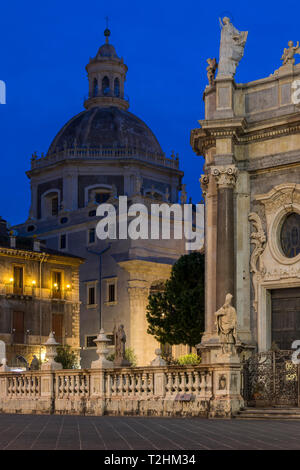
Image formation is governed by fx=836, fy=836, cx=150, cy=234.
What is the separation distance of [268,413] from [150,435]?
693 cm

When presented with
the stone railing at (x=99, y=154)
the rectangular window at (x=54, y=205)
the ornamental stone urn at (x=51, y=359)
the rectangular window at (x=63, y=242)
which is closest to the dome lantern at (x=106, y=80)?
the stone railing at (x=99, y=154)

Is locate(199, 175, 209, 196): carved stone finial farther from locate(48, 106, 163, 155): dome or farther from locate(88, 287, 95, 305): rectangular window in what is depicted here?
locate(48, 106, 163, 155): dome

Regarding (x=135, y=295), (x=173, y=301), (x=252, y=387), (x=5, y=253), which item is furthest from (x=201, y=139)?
(x=135, y=295)

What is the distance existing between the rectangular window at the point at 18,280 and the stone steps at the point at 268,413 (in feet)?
131

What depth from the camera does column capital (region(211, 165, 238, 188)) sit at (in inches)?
1087

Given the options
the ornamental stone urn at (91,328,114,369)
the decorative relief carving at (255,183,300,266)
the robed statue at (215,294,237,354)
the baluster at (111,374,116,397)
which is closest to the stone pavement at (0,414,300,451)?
the robed statue at (215,294,237,354)

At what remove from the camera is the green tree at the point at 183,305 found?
44000 mm

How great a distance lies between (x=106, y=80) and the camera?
85.0 metres

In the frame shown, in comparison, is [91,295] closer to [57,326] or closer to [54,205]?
[57,326]

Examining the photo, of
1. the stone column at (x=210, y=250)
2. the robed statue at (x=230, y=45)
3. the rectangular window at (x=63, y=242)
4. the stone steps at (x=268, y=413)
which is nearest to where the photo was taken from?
the stone steps at (x=268, y=413)

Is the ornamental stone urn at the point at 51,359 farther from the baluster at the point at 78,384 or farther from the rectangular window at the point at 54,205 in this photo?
the rectangular window at the point at 54,205

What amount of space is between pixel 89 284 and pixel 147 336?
7.94 m

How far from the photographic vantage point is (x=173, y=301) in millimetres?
46250

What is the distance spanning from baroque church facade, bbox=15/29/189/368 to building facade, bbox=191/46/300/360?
35979mm
